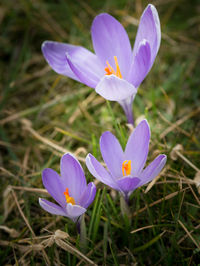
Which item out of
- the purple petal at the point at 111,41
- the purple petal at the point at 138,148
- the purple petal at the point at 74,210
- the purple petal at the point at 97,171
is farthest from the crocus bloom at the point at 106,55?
the purple petal at the point at 74,210

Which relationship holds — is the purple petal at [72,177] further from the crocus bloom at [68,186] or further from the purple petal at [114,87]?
the purple petal at [114,87]

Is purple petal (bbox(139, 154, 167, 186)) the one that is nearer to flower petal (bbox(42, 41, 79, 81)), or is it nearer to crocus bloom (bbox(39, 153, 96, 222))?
crocus bloom (bbox(39, 153, 96, 222))

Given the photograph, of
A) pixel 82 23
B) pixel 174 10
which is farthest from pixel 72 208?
pixel 174 10

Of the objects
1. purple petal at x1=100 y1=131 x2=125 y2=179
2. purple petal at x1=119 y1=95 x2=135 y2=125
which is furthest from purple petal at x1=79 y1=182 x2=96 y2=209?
purple petal at x1=119 y1=95 x2=135 y2=125

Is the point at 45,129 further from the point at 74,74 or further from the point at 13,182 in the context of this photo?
the point at 74,74

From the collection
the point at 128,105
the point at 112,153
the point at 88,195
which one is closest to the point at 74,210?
the point at 88,195
